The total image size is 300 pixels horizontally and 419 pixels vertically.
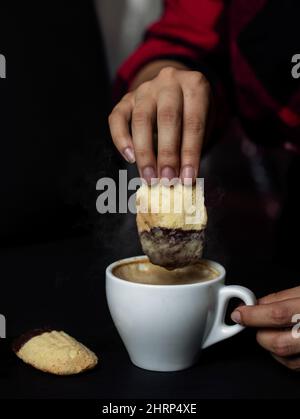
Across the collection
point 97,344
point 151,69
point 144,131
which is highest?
point 151,69

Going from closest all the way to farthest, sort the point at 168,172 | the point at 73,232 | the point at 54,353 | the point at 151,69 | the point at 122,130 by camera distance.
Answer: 1. the point at 54,353
2. the point at 168,172
3. the point at 122,130
4. the point at 151,69
5. the point at 73,232

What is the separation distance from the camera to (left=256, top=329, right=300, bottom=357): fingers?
0.72 m

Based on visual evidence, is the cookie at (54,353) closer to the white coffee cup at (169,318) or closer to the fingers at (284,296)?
the white coffee cup at (169,318)

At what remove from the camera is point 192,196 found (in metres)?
0.77

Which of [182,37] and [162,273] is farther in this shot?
[182,37]

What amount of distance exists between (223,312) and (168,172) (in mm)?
197

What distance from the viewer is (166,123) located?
87 cm

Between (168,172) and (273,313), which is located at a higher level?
(168,172)

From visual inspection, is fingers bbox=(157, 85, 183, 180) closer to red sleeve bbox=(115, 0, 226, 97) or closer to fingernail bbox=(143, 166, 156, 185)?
fingernail bbox=(143, 166, 156, 185)

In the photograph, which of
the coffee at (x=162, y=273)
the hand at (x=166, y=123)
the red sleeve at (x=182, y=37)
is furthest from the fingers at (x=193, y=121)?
the red sleeve at (x=182, y=37)

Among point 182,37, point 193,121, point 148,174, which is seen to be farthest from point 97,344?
point 182,37

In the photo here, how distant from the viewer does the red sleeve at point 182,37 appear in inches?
52.2

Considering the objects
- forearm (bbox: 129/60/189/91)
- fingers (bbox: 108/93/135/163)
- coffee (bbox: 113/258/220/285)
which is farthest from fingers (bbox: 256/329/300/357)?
forearm (bbox: 129/60/189/91)

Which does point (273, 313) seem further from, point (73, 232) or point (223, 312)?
point (73, 232)
